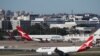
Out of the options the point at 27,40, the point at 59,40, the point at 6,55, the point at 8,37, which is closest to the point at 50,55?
A: the point at 6,55

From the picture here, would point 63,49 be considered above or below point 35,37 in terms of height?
above

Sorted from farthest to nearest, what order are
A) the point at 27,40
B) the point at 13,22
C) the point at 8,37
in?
the point at 13,22
the point at 8,37
the point at 27,40

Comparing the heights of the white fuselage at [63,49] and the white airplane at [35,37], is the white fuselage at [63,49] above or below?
above

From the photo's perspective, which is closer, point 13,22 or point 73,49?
point 73,49

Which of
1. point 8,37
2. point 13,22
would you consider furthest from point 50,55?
point 13,22

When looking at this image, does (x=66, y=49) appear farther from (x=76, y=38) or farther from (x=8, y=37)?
(x=8, y=37)

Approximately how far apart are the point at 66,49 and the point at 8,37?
57.9 m

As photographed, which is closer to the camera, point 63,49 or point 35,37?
point 63,49

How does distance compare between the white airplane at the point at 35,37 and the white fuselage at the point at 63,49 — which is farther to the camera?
the white airplane at the point at 35,37

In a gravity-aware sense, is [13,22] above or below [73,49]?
below

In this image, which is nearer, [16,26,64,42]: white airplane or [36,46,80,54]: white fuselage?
[36,46,80,54]: white fuselage

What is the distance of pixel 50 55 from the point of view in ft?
165

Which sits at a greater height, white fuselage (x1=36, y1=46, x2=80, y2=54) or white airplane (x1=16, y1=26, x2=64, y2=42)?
white fuselage (x1=36, y1=46, x2=80, y2=54)

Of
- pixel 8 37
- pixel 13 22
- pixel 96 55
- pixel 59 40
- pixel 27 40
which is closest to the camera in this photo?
pixel 96 55
